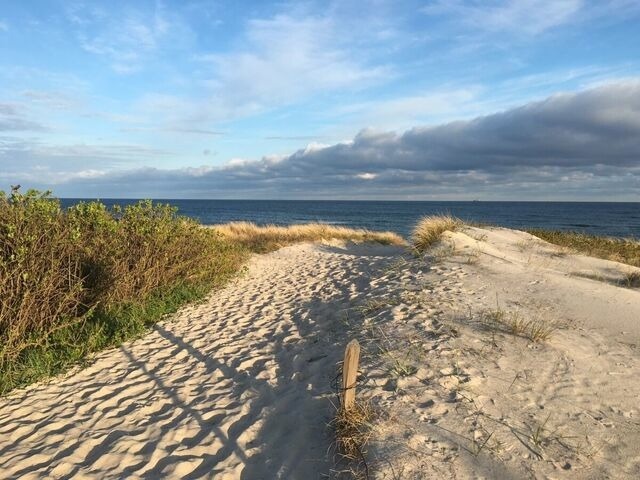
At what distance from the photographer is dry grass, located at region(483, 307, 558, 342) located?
5.52 m

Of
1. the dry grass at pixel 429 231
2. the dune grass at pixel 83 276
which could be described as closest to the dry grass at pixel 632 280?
the dry grass at pixel 429 231

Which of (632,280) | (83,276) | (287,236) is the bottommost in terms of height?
(632,280)

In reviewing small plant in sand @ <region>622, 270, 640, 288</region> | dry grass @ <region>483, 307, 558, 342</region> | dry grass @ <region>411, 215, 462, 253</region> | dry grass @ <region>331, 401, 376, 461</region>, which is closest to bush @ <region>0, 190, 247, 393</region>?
dry grass @ <region>331, 401, 376, 461</region>

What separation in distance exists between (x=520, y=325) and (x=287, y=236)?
1531 cm

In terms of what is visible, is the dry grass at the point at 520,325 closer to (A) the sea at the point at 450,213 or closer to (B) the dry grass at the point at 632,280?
(B) the dry grass at the point at 632,280

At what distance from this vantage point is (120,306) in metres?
7.63

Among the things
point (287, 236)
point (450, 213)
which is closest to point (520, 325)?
point (450, 213)

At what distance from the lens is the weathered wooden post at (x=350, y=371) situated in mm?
3818

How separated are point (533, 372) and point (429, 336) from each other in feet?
4.50

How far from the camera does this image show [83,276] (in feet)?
23.6

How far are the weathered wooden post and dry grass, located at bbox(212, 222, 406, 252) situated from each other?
45.4 ft

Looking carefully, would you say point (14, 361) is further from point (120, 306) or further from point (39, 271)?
point (120, 306)

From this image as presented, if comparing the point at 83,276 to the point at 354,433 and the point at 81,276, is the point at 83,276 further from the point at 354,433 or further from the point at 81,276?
the point at 354,433

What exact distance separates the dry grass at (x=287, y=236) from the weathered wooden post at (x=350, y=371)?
1383 centimetres
